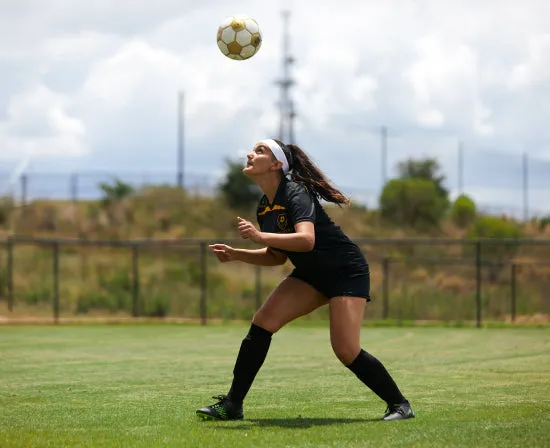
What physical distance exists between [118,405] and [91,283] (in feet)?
113

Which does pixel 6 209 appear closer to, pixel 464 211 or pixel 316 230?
pixel 464 211

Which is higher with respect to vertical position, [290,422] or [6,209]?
[6,209]

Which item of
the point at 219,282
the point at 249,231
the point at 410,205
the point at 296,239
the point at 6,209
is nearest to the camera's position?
the point at 249,231

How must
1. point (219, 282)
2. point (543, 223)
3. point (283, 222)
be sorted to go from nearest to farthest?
point (283, 222), point (219, 282), point (543, 223)

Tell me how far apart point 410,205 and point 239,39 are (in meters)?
50.4

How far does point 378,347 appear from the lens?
17.6m

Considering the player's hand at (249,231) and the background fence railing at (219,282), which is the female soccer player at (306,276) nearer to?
the player's hand at (249,231)

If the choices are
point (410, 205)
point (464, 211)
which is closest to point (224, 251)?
point (410, 205)

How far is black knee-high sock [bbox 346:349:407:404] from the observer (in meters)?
7.86

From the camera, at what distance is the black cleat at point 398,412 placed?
7910 mm

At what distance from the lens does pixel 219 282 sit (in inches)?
1646

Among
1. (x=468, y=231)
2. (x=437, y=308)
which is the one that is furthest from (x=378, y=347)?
(x=468, y=231)

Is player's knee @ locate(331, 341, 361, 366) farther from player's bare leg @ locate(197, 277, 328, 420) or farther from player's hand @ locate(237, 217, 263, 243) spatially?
player's hand @ locate(237, 217, 263, 243)

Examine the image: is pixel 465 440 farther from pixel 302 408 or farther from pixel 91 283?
→ pixel 91 283
